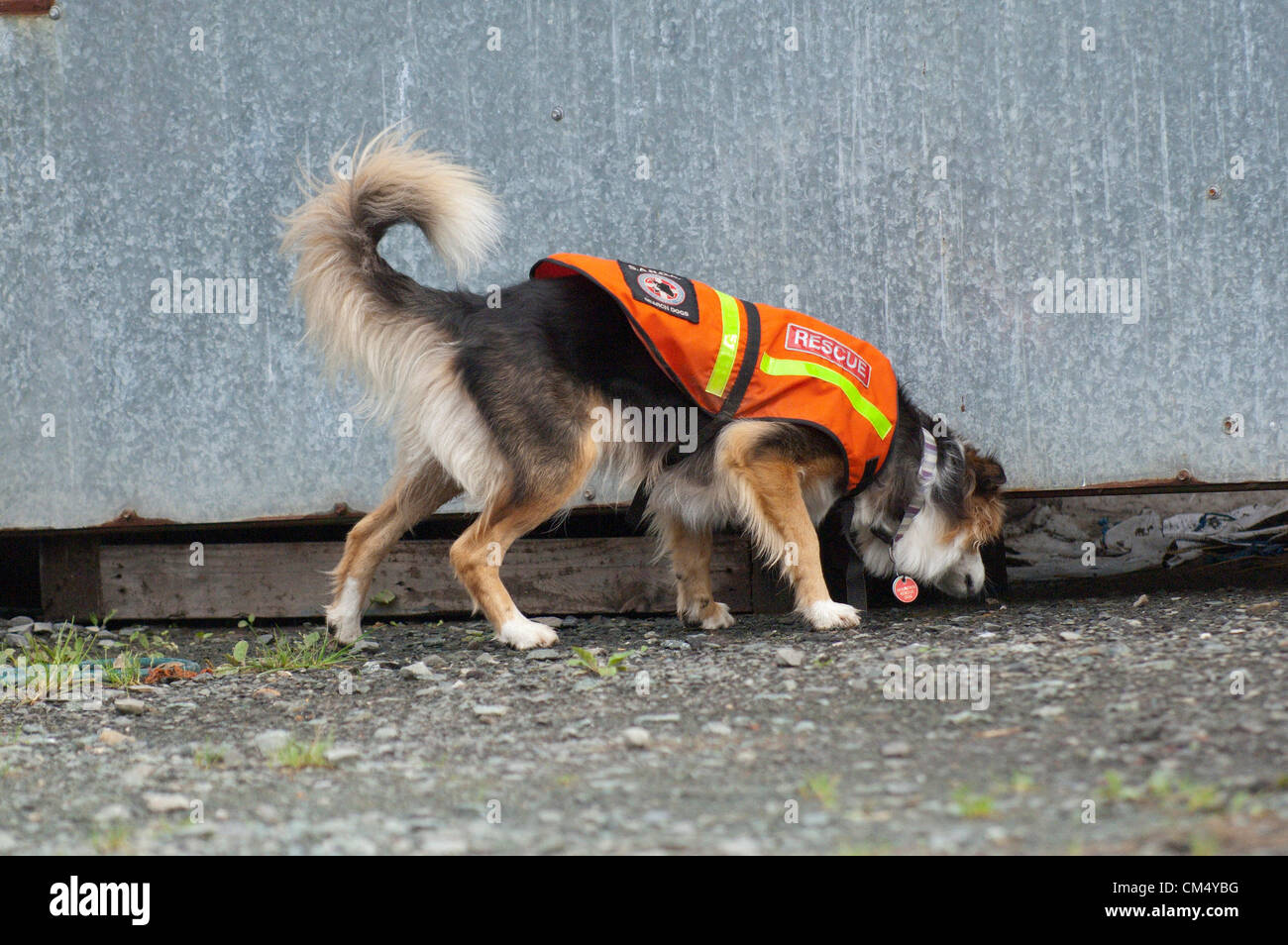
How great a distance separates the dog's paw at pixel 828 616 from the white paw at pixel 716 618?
0.52 meters

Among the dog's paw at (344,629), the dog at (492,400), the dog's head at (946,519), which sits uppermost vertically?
the dog at (492,400)

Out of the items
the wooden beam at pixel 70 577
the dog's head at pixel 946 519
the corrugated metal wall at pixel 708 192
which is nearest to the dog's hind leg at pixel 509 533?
the corrugated metal wall at pixel 708 192

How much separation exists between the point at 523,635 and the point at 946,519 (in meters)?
1.94

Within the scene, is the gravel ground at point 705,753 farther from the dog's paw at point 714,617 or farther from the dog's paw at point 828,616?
the dog's paw at point 714,617

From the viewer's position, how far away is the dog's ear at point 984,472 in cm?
477

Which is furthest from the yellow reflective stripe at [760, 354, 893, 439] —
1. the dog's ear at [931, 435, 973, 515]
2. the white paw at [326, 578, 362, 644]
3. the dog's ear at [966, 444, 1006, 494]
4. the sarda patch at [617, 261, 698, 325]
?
the white paw at [326, 578, 362, 644]

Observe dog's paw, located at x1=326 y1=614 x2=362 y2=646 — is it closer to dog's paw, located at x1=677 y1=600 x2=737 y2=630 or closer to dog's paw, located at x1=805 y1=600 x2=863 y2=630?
dog's paw, located at x1=677 y1=600 x2=737 y2=630

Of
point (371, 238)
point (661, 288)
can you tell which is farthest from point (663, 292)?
point (371, 238)

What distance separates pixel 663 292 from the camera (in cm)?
406

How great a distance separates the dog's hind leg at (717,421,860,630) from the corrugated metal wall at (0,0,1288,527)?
3.46 feet

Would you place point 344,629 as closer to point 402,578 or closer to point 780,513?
point 402,578

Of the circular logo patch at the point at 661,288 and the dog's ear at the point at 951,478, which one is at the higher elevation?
the circular logo patch at the point at 661,288

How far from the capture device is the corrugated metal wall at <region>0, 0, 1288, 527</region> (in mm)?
4883
